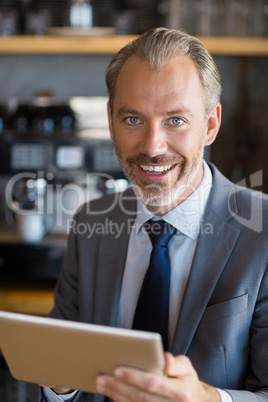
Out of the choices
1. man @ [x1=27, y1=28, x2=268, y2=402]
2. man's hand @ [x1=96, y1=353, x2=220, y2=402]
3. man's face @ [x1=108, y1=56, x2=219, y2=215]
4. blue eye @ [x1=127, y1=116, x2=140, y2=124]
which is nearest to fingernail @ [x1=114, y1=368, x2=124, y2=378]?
man's hand @ [x1=96, y1=353, x2=220, y2=402]

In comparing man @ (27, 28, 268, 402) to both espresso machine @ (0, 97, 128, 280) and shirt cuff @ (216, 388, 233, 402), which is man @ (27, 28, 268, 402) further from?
espresso machine @ (0, 97, 128, 280)

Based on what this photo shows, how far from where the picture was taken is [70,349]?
0.95 metres

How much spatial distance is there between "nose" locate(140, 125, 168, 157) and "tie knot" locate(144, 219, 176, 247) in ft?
0.71

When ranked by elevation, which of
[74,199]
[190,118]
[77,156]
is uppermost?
[190,118]

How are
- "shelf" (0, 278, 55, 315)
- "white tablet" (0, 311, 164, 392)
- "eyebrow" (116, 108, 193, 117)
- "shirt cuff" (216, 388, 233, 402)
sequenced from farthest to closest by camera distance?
"shelf" (0, 278, 55, 315), "eyebrow" (116, 108, 193, 117), "shirt cuff" (216, 388, 233, 402), "white tablet" (0, 311, 164, 392)

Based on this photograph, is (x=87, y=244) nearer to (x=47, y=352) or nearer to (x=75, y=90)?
(x=47, y=352)

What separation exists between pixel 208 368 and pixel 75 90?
2262 millimetres

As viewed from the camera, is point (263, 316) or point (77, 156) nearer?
point (263, 316)

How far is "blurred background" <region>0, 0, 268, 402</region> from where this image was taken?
2676 millimetres

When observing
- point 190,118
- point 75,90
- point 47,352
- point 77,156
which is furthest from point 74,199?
point 47,352

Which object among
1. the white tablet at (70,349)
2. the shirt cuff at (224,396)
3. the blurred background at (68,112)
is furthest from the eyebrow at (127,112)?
the blurred background at (68,112)

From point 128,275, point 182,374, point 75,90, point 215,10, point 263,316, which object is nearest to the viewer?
point 182,374

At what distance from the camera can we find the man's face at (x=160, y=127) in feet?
3.96

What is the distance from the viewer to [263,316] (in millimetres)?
1214
